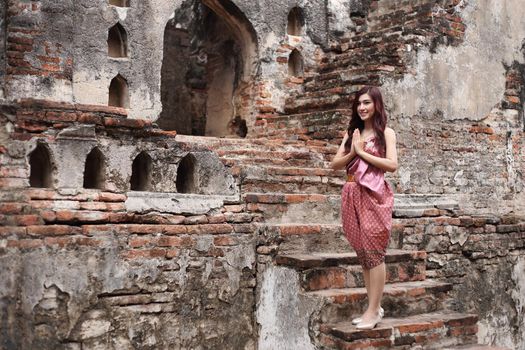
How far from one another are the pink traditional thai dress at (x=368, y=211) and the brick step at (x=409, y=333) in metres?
0.43

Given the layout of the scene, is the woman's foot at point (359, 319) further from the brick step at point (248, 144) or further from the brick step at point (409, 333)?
the brick step at point (248, 144)

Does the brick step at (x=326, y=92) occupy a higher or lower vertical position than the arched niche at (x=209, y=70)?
lower

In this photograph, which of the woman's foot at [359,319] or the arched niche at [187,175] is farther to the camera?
the arched niche at [187,175]

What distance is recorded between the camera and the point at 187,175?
5.00 m

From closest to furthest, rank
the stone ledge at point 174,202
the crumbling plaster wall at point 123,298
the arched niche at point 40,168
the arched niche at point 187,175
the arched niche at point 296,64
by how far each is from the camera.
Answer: the crumbling plaster wall at point 123,298 → the arched niche at point 40,168 → the stone ledge at point 174,202 → the arched niche at point 187,175 → the arched niche at point 296,64

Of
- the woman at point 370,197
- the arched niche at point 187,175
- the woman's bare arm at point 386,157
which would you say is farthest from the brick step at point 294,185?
the woman's bare arm at point 386,157

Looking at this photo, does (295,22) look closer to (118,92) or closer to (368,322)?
(118,92)

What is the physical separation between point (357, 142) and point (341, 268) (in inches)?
39.9

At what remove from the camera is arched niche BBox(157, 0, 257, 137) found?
873 centimetres

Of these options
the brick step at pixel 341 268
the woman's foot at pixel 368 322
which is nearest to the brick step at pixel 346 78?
the brick step at pixel 341 268

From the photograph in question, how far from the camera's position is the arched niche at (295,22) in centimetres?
898

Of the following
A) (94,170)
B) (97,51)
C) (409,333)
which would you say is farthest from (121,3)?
(409,333)

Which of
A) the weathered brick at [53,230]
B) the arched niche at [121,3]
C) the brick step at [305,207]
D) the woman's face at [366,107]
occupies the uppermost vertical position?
the arched niche at [121,3]

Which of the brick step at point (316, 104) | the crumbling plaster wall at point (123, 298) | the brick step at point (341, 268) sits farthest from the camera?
the brick step at point (316, 104)
